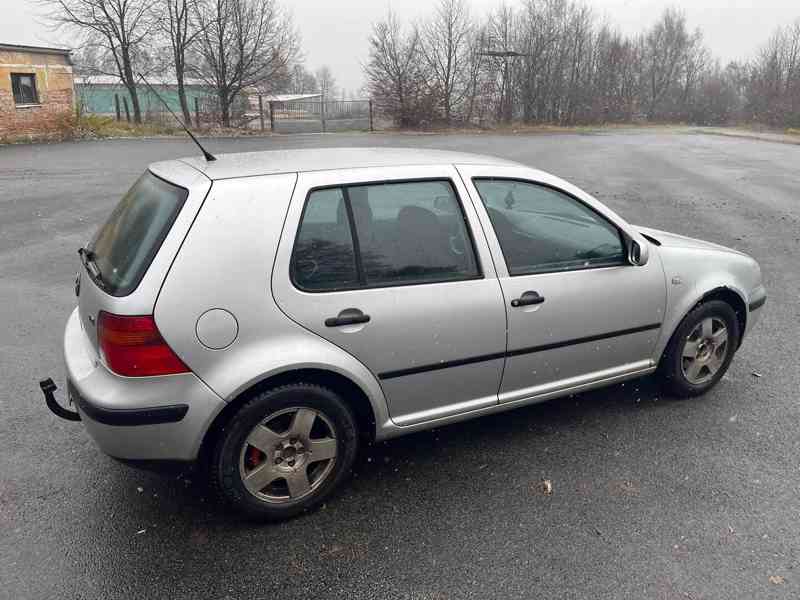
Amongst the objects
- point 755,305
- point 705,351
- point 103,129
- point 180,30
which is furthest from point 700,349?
point 180,30

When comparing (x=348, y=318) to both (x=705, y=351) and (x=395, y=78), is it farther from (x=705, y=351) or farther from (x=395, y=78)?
(x=395, y=78)

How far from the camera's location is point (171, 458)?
2656 mm

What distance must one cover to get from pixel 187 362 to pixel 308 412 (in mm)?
588

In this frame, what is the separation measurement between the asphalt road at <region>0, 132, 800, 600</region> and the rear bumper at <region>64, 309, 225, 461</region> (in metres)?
0.47

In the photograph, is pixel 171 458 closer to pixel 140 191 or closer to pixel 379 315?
pixel 379 315

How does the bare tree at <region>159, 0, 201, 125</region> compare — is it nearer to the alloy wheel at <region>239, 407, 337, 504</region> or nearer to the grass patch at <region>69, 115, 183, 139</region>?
the grass patch at <region>69, 115, 183, 139</region>

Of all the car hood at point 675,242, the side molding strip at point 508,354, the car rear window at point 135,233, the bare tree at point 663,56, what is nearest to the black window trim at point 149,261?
the car rear window at point 135,233

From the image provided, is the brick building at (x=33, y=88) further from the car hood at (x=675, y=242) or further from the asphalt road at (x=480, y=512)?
the car hood at (x=675, y=242)

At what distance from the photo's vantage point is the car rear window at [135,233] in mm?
2611

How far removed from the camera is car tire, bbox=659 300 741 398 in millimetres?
3908

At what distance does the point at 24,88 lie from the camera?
27.0 m

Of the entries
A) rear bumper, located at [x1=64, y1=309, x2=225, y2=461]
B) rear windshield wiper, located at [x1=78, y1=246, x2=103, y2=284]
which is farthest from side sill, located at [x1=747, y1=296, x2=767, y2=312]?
rear windshield wiper, located at [x1=78, y1=246, x2=103, y2=284]

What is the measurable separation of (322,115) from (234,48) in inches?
243

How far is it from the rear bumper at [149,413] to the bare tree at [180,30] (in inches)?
1341
